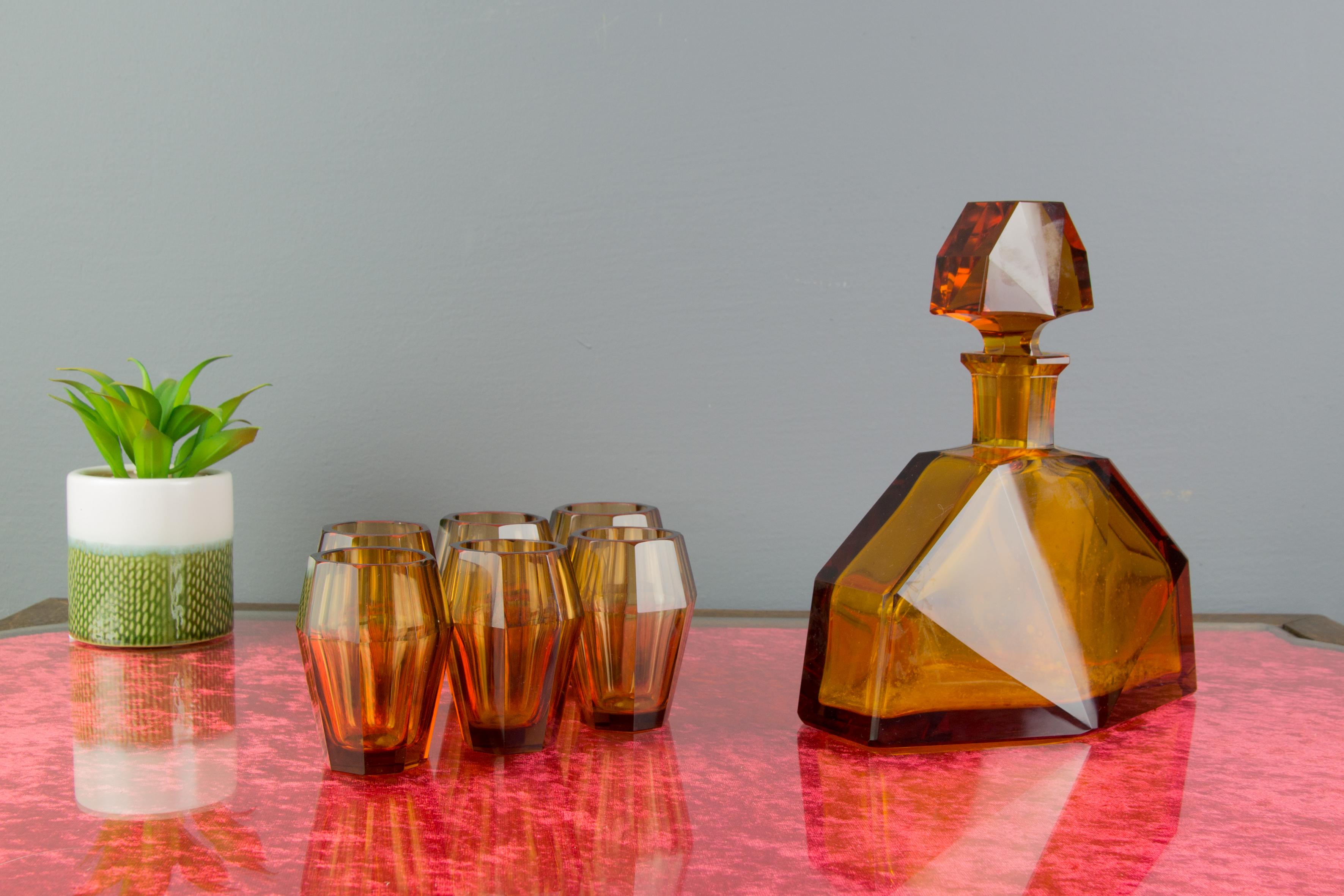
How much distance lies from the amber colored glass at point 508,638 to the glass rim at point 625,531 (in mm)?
42

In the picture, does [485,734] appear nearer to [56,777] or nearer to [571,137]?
[56,777]

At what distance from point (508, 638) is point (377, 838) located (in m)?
0.13

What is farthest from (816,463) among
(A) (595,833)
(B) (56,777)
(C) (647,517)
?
(B) (56,777)

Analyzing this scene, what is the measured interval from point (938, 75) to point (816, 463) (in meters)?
0.36

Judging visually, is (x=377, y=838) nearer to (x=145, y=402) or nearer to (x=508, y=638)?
(x=508, y=638)

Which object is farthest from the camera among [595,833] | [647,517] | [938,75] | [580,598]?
[938,75]

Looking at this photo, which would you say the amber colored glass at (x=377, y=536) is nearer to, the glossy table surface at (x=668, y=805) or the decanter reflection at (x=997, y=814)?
the glossy table surface at (x=668, y=805)

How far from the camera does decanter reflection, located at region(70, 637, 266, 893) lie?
50 centimetres

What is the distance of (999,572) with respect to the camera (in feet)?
2.16

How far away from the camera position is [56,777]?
0.59 m

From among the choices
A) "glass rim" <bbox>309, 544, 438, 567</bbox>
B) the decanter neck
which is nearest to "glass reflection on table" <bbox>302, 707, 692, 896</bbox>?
"glass rim" <bbox>309, 544, 438, 567</bbox>

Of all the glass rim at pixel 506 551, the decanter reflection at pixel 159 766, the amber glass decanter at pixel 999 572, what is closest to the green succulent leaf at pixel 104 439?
the decanter reflection at pixel 159 766

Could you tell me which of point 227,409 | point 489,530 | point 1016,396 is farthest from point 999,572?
point 227,409

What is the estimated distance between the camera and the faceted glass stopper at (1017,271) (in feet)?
2.21
